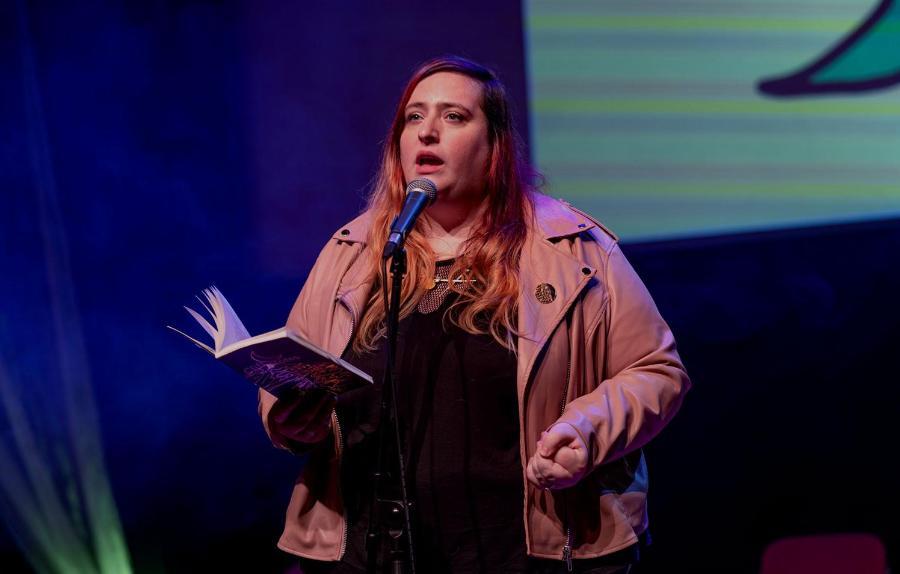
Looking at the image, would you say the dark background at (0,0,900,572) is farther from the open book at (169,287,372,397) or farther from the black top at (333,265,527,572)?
the open book at (169,287,372,397)

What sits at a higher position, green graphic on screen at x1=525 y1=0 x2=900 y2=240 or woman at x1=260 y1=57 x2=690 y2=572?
green graphic on screen at x1=525 y1=0 x2=900 y2=240

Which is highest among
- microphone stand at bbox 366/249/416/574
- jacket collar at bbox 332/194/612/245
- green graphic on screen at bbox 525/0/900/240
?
green graphic on screen at bbox 525/0/900/240

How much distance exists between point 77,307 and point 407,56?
141 centimetres

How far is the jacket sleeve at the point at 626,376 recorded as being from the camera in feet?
5.48

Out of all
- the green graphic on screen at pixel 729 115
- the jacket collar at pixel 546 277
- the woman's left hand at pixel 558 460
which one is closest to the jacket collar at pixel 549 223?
the jacket collar at pixel 546 277

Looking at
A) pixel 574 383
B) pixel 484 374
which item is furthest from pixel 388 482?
pixel 574 383

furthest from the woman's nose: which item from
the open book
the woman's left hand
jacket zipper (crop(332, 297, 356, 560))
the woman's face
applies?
the woman's left hand

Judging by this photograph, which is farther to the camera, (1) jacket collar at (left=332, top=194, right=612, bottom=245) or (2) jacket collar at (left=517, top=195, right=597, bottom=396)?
(1) jacket collar at (left=332, top=194, right=612, bottom=245)

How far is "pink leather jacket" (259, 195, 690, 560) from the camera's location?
1726 mm

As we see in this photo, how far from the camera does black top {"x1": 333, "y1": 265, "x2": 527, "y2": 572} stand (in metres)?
1.75

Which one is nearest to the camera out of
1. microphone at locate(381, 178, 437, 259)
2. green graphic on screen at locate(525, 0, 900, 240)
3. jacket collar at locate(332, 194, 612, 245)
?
microphone at locate(381, 178, 437, 259)

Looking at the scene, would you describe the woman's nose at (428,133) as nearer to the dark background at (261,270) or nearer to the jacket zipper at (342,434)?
the jacket zipper at (342,434)

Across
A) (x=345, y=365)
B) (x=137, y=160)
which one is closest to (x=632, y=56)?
(x=137, y=160)

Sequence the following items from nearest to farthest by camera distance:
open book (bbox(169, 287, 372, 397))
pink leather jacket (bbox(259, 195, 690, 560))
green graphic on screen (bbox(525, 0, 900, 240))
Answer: open book (bbox(169, 287, 372, 397))
pink leather jacket (bbox(259, 195, 690, 560))
green graphic on screen (bbox(525, 0, 900, 240))
